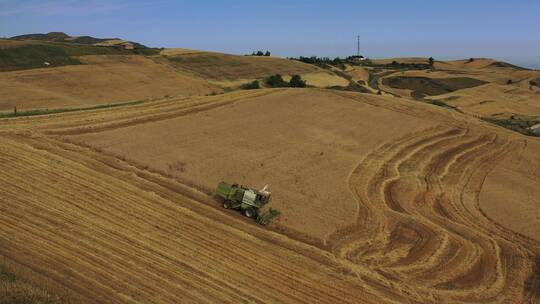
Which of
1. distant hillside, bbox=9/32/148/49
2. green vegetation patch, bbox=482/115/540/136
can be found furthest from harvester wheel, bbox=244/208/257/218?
distant hillside, bbox=9/32/148/49

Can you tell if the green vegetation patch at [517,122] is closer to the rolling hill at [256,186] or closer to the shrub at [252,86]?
the rolling hill at [256,186]

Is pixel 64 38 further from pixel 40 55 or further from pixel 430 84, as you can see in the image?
pixel 430 84

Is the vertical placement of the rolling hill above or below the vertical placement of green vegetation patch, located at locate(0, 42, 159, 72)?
below

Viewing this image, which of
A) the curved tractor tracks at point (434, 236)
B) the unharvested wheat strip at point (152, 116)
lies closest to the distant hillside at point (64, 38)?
the unharvested wheat strip at point (152, 116)

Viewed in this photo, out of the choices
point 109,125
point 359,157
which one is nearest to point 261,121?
point 359,157

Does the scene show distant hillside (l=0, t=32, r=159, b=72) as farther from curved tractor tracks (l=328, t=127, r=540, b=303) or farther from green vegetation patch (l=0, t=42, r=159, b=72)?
curved tractor tracks (l=328, t=127, r=540, b=303)

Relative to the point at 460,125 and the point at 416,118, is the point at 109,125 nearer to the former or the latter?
the point at 416,118
